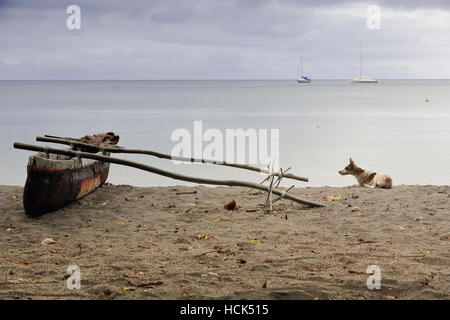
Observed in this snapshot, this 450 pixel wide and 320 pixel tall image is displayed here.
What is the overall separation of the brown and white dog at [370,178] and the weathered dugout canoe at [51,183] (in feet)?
14.7

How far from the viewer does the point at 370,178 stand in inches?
337

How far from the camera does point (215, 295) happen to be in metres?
3.48

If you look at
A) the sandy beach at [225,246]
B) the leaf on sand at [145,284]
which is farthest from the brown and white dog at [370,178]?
the leaf on sand at [145,284]

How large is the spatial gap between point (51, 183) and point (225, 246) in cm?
228

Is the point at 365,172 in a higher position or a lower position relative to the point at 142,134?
lower

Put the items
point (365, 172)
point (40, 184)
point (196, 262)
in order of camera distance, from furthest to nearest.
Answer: point (365, 172) → point (40, 184) → point (196, 262)

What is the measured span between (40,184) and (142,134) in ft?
51.6

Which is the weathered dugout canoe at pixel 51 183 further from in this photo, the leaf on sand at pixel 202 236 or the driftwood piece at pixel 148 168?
the leaf on sand at pixel 202 236
